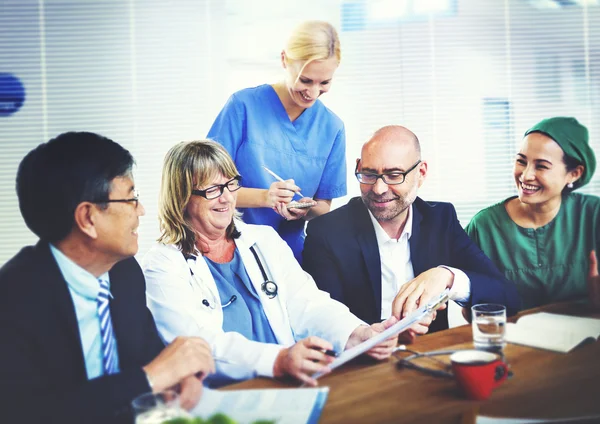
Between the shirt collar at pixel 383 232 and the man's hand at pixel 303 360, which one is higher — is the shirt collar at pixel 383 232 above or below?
above

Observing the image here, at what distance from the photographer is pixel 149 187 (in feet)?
11.0

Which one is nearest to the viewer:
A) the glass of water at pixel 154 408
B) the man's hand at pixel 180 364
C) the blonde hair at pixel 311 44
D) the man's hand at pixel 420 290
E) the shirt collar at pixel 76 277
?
the glass of water at pixel 154 408

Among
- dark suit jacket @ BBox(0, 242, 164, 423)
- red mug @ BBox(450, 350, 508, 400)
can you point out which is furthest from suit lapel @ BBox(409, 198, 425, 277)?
dark suit jacket @ BBox(0, 242, 164, 423)

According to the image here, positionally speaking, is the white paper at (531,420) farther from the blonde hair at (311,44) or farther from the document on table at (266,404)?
the blonde hair at (311,44)

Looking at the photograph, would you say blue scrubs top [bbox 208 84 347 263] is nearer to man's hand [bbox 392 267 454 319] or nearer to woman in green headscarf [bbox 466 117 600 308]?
woman in green headscarf [bbox 466 117 600 308]

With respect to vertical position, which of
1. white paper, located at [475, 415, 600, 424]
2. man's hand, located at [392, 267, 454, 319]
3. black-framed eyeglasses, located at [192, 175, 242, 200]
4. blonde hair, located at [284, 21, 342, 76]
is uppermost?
blonde hair, located at [284, 21, 342, 76]

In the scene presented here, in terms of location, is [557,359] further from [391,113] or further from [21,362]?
[391,113]

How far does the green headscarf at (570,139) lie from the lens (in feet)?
8.23

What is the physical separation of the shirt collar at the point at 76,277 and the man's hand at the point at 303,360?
0.47m

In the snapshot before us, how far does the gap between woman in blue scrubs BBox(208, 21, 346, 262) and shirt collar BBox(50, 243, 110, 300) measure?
105 cm

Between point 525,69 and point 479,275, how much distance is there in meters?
1.94

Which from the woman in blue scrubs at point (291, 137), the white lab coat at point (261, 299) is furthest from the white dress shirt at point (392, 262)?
the woman in blue scrubs at point (291, 137)

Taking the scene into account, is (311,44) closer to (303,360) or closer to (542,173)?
(542,173)

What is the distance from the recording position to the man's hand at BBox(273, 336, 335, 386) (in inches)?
54.2
